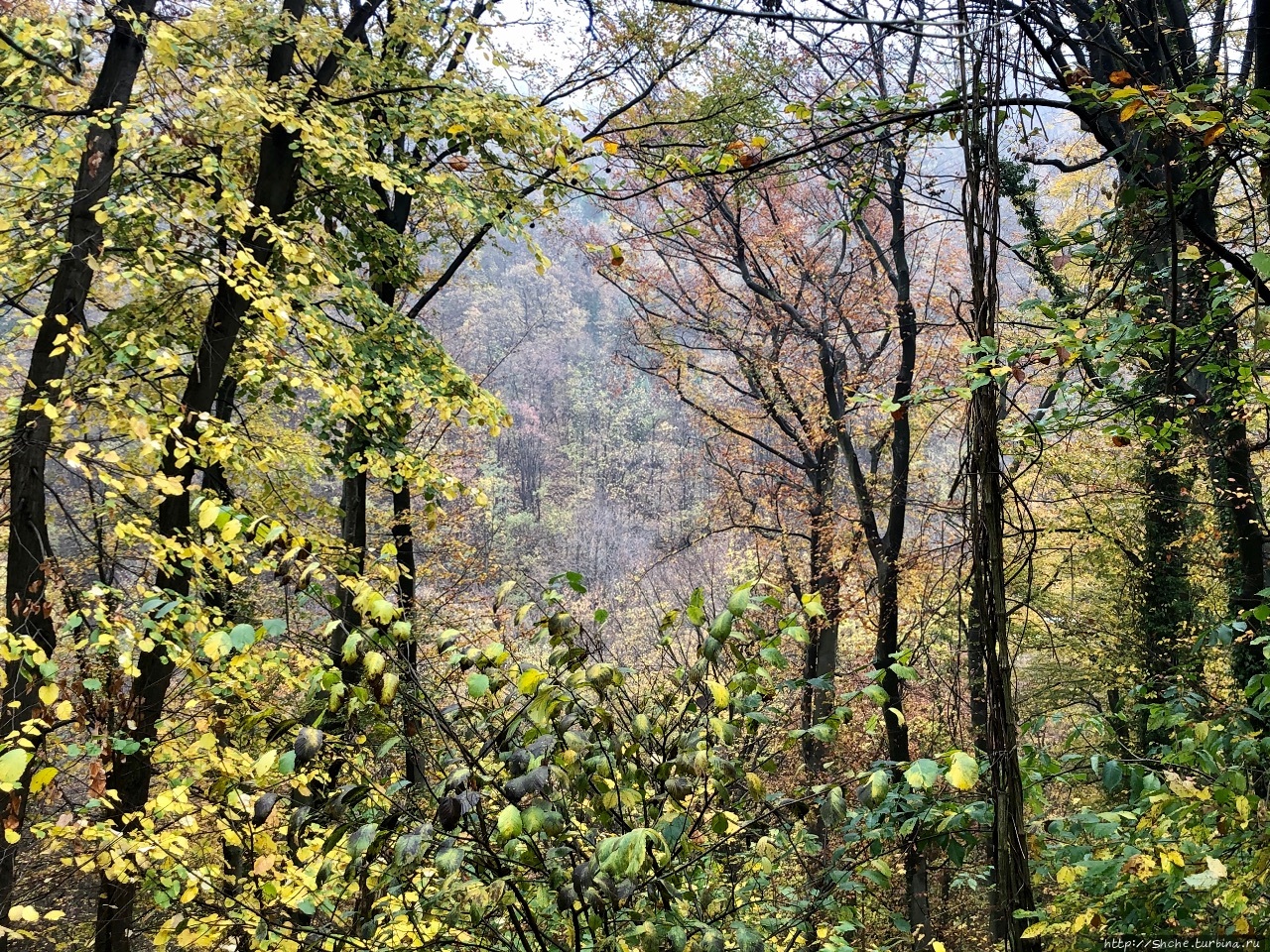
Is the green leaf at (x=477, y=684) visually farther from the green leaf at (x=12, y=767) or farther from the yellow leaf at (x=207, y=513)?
the green leaf at (x=12, y=767)

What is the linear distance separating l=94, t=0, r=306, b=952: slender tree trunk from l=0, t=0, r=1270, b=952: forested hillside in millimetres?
44

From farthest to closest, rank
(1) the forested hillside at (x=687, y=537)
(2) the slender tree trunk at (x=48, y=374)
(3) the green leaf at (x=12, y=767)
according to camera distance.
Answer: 1. (2) the slender tree trunk at (x=48, y=374)
2. (3) the green leaf at (x=12, y=767)
3. (1) the forested hillside at (x=687, y=537)

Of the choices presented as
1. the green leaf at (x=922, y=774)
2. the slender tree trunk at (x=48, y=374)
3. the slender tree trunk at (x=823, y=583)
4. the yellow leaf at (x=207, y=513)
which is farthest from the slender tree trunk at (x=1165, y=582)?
the slender tree trunk at (x=48, y=374)

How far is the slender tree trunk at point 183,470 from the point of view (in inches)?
169

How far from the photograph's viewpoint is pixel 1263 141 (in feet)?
6.16

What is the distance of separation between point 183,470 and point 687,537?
7.91 metres

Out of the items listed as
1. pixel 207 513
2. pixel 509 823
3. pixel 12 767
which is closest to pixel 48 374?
pixel 12 767

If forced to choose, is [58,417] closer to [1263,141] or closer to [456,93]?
[456,93]

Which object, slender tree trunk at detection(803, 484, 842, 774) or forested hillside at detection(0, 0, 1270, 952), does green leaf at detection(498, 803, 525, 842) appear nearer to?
forested hillside at detection(0, 0, 1270, 952)

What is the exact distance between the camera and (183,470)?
484cm

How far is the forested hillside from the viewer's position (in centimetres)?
186

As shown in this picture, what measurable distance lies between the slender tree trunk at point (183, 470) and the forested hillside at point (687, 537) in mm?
44

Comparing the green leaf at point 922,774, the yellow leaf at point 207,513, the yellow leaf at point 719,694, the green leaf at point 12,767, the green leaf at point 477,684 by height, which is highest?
the yellow leaf at point 207,513

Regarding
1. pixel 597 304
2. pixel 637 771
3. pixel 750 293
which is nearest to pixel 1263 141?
pixel 637 771
